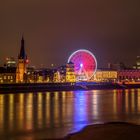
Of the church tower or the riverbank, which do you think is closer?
the riverbank

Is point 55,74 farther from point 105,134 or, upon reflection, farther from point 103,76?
point 105,134

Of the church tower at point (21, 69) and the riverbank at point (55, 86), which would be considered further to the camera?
the church tower at point (21, 69)

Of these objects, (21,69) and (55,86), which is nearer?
(55,86)

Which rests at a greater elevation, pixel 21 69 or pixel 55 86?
pixel 21 69

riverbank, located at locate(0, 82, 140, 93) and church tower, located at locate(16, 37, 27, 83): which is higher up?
church tower, located at locate(16, 37, 27, 83)

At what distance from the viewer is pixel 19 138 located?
16.3m

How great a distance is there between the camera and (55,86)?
84312 mm

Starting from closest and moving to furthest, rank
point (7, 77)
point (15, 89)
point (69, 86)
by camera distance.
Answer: point (15, 89) < point (69, 86) < point (7, 77)

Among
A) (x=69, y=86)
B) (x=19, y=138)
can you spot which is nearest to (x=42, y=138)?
(x=19, y=138)

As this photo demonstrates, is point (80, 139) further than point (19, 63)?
No

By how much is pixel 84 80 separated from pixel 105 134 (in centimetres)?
8707

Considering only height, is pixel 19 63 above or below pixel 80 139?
above

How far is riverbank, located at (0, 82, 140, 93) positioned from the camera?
2950 inches

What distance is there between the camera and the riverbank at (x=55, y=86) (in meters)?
74.9
